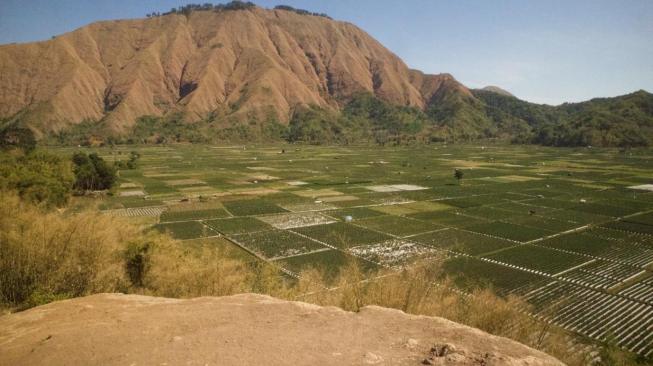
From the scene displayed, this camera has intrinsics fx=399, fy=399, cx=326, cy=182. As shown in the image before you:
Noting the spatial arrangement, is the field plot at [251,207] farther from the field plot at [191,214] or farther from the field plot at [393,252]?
the field plot at [393,252]

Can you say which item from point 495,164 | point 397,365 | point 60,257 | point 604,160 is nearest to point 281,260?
point 60,257

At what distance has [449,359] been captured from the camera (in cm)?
964

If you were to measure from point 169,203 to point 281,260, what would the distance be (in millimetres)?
33536

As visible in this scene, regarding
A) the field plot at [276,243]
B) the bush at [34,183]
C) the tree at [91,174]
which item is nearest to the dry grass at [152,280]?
the field plot at [276,243]

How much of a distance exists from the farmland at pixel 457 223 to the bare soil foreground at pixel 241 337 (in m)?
6.72

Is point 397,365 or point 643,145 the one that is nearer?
point 397,365

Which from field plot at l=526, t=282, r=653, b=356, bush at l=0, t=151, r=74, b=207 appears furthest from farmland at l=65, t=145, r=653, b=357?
bush at l=0, t=151, r=74, b=207

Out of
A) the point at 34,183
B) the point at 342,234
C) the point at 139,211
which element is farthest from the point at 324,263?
the point at 139,211

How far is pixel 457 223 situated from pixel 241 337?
1859 inches

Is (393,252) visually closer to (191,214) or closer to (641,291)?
(641,291)

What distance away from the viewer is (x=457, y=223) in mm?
53844

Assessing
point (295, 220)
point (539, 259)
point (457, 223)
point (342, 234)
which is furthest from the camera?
point (295, 220)

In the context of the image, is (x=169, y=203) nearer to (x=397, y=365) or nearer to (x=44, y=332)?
(x=44, y=332)

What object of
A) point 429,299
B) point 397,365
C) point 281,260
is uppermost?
point 397,365
